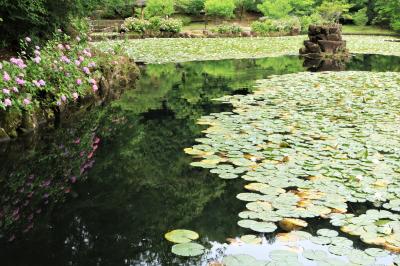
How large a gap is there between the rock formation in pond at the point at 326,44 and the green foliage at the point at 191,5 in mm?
20677

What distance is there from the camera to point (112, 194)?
4.14 m

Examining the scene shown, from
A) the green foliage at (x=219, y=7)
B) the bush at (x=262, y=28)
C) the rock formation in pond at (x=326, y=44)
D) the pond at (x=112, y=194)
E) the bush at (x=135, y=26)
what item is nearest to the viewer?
the pond at (x=112, y=194)

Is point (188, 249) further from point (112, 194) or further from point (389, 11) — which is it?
point (389, 11)

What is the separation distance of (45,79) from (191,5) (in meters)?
33.7

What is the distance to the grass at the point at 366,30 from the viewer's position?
3794cm

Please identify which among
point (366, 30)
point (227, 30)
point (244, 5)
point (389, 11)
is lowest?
point (366, 30)

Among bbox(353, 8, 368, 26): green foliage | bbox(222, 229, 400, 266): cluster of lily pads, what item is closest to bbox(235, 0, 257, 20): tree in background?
bbox(353, 8, 368, 26): green foliage

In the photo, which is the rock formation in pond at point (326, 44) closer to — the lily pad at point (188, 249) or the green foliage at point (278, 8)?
the lily pad at point (188, 249)

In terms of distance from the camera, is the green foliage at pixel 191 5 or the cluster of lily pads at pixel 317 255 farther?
the green foliage at pixel 191 5

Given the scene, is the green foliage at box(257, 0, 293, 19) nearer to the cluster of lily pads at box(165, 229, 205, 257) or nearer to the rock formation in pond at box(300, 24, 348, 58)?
the rock formation in pond at box(300, 24, 348, 58)

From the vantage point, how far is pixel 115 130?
21.4ft

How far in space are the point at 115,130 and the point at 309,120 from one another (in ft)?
9.66

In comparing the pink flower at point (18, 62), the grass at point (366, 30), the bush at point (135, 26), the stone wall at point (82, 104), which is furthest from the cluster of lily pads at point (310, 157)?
the grass at point (366, 30)

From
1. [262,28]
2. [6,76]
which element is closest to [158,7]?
[262,28]
